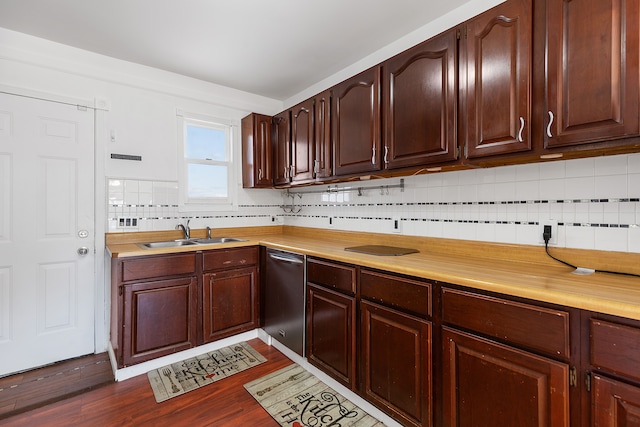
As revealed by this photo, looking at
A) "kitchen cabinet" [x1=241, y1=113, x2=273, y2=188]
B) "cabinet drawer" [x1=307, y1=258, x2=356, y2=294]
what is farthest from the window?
"cabinet drawer" [x1=307, y1=258, x2=356, y2=294]

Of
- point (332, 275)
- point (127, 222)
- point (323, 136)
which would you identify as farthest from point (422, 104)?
point (127, 222)

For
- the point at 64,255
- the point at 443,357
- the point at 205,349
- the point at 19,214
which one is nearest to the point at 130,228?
the point at 64,255

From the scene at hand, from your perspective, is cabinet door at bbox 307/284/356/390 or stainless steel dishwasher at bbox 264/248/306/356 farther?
stainless steel dishwasher at bbox 264/248/306/356

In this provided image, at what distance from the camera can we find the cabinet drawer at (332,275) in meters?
1.92

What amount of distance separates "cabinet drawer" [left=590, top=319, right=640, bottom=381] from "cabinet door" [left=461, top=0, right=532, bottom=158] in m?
0.79

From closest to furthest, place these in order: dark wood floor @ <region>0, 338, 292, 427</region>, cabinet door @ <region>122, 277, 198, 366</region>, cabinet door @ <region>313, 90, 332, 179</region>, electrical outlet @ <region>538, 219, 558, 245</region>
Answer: electrical outlet @ <region>538, 219, 558, 245</region>
dark wood floor @ <region>0, 338, 292, 427</region>
cabinet door @ <region>122, 277, 198, 366</region>
cabinet door @ <region>313, 90, 332, 179</region>

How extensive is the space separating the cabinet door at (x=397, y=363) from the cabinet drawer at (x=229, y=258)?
1322mm

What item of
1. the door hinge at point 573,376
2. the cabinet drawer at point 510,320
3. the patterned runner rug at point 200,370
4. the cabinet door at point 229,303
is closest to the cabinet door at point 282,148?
the cabinet door at point 229,303

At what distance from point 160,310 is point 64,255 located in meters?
0.96

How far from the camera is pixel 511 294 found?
121cm

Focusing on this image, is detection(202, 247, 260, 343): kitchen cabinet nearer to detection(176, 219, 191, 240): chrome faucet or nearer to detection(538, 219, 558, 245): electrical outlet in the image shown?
detection(176, 219, 191, 240): chrome faucet

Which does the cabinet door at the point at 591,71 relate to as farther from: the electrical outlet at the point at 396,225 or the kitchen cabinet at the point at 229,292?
the kitchen cabinet at the point at 229,292

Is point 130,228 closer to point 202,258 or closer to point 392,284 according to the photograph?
point 202,258

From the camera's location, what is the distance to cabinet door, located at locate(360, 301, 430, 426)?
151 centimetres
